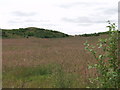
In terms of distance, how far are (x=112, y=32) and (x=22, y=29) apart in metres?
54.3

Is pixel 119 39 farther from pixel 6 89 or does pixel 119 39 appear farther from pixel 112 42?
pixel 6 89

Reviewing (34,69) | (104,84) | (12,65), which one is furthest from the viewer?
(12,65)

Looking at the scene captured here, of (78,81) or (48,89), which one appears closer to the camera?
(48,89)

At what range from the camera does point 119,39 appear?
5.96 m

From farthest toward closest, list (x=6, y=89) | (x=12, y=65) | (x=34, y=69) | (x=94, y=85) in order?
(x=12, y=65)
(x=34, y=69)
(x=6, y=89)
(x=94, y=85)

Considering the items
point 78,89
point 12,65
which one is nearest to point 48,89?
point 78,89

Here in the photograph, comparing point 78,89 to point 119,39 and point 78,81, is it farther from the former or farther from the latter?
point 119,39

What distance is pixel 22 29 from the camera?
58.9m

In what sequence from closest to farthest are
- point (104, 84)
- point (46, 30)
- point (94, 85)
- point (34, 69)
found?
point (104, 84), point (94, 85), point (34, 69), point (46, 30)

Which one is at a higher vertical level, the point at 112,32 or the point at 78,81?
the point at 112,32

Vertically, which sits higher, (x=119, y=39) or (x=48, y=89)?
(x=119, y=39)

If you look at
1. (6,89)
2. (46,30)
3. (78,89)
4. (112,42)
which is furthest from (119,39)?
(46,30)

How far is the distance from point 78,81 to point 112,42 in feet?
6.19

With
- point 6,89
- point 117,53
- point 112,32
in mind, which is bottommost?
point 6,89
